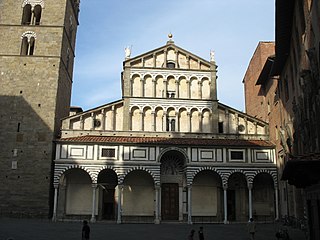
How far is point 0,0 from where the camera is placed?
29.8 metres

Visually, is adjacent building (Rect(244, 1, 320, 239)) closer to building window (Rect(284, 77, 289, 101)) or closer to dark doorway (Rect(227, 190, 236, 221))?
building window (Rect(284, 77, 289, 101))

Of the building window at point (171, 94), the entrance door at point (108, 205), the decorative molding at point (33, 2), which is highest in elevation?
the decorative molding at point (33, 2)

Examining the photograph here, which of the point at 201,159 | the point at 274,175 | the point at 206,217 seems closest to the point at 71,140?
the point at 201,159

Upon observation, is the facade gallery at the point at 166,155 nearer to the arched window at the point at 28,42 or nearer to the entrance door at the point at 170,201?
the entrance door at the point at 170,201

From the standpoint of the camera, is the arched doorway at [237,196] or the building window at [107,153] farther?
the arched doorway at [237,196]

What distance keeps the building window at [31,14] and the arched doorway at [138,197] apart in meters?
14.9

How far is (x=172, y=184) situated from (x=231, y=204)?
516 centimetres

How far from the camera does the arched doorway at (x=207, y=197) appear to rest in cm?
2850

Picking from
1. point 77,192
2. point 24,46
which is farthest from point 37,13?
point 77,192

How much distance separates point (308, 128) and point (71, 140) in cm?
1737

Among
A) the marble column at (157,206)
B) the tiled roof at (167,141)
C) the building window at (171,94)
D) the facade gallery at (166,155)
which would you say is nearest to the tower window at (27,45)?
the facade gallery at (166,155)

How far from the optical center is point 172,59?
103 ft

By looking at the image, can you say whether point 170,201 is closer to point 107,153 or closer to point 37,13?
point 107,153

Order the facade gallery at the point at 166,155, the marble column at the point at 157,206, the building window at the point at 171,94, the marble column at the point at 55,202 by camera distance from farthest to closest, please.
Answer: the building window at the point at 171,94 < the facade gallery at the point at 166,155 < the marble column at the point at 157,206 < the marble column at the point at 55,202
